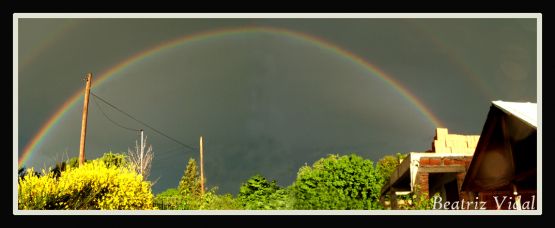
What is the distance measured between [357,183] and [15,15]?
10415 mm

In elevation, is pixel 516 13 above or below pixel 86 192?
above

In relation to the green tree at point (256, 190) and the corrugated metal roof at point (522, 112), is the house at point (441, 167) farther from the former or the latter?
the corrugated metal roof at point (522, 112)

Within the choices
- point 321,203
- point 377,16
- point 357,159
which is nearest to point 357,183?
point 357,159

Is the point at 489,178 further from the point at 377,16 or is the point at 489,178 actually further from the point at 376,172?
the point at 376,172

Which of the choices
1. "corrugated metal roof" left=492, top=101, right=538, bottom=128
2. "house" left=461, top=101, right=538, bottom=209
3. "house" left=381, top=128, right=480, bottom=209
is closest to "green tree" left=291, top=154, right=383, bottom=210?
"house" left=381, top=128, right=480, bottom=209

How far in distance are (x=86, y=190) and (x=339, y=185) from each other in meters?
7.47

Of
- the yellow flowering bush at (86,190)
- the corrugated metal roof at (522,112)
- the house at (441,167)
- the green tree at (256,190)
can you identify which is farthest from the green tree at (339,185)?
the corrugated metal roof at (522,112)

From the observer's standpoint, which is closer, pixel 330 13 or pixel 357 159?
pixel 330 13

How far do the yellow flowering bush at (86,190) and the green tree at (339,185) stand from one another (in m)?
5.35

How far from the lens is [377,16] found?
479 inches

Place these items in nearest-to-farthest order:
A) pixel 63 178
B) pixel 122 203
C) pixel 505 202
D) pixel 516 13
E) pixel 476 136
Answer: pixel 516 13, pixel 505 202, pixel 63 178, pixel 122 203, pixel 476 136

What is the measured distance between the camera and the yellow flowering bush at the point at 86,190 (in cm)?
1608

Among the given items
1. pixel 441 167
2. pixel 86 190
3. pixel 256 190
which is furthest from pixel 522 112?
pixel 256 190

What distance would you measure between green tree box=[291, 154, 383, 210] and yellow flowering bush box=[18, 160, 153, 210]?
17.6ft
